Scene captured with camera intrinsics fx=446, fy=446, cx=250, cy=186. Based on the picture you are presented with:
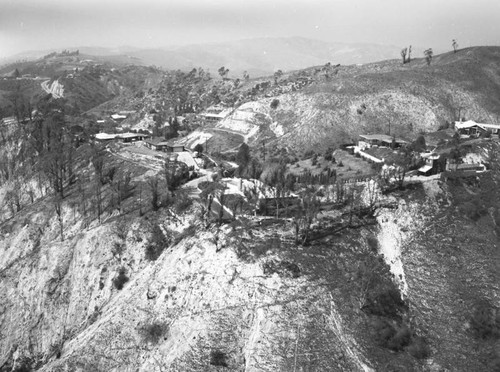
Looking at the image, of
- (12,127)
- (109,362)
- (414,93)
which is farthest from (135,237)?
(414,93)

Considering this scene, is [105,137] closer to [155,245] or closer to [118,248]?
[118,248]

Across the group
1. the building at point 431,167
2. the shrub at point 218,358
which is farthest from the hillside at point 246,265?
Result: the building at point 431,167

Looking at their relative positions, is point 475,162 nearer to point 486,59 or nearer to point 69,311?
point 69,311

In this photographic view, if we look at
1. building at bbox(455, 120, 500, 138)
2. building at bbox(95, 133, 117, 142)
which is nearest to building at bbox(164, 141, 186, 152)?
building at bbox(95, 133, 117, 142)

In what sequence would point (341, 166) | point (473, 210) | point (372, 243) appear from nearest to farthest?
point (372, 243) → point (473, 210) → point (341, 166)

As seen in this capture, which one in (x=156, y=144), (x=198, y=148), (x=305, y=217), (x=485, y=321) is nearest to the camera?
(x=485, y=321)

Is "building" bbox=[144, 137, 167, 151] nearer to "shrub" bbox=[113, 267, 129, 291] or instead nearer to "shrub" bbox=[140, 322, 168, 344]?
"shrub" bbox=[113, 267, 129, 291]

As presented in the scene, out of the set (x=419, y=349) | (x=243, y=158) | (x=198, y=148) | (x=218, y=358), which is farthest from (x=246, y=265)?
(x=198, y=148)

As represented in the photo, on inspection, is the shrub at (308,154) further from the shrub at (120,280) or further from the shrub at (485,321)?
the shrub at (485,321)
